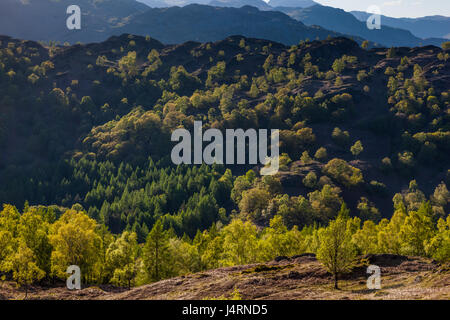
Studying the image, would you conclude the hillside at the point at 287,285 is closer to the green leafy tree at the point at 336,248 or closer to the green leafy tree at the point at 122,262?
the green leafy tree at the point at 122,262

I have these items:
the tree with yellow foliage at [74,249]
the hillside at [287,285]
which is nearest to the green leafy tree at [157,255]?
the hillside at [287,285]

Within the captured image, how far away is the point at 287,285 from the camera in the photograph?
5241 centimetres

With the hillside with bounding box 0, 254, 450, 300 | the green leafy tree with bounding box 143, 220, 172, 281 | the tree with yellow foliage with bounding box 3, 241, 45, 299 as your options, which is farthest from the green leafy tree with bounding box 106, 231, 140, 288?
the tree with yellow foliage with bounding box 3, 241, 45, 299

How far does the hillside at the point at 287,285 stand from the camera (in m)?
45.0

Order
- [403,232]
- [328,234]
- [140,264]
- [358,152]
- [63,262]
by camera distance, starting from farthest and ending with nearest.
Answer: [358,152], [403,232], [140,264], [63,262], [328,234]

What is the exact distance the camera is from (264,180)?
15450 centimetres

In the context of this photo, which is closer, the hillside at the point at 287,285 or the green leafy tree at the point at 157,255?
the hillside at the point at 287,285

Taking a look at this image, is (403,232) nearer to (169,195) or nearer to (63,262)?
(63,262)

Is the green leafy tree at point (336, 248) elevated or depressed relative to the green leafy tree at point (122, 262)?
elevated

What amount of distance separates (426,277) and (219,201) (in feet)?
386

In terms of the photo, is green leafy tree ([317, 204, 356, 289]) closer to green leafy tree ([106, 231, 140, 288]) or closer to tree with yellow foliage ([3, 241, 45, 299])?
green leafy tree ([106, 231, 140, 288])

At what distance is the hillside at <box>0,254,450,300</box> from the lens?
45000 mm

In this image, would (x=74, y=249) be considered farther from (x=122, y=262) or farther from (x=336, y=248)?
(x=336, y=248)
